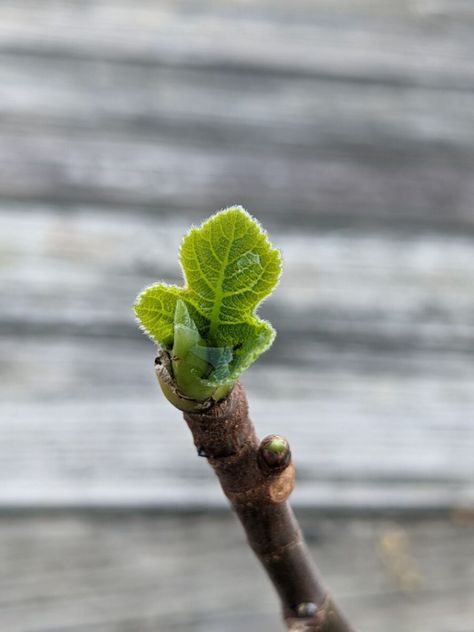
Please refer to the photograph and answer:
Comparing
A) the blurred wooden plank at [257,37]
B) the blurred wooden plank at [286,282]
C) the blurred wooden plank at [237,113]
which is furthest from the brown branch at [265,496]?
the blurred wooden plank at [257,37]

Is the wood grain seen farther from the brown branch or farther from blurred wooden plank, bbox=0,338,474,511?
the brown branch

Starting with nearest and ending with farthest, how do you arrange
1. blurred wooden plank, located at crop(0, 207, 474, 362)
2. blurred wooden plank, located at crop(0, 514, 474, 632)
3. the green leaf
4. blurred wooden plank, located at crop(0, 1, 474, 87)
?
the green leaf < blurred wooden plank, located at crop(0, 514, 474, 632) < blurred wooden plank, located at crop(0, 207, 474, 362) < blurred wooden plank, located at crop(0, 1, 474, 87)

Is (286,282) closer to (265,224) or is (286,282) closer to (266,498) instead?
(265,224)

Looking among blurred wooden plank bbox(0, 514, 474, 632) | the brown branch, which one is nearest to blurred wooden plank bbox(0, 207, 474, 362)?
blurred wooden plank bbox(0, 514, 474, 632)

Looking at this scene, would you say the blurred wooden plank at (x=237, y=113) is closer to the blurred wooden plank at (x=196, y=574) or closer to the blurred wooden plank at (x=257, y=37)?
the blurred wooden plank at (x=257, y=37)

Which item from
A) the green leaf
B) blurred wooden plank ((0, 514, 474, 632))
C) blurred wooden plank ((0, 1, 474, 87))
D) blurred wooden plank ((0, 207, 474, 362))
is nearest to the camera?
the green leaf

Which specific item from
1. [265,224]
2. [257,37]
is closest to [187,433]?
[265,224]

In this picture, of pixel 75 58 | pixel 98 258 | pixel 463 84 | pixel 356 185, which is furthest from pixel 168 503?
pixel 463 84
